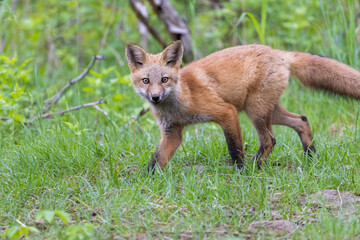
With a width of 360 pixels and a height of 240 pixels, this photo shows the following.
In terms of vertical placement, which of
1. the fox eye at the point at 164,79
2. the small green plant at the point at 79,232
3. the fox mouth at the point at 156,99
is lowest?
the small green plant at the point at 79,232

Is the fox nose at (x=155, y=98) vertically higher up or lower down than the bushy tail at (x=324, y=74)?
higher up

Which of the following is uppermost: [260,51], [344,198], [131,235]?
[260,51]

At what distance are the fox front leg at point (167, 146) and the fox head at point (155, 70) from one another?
380mm

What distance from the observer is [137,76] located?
4.70 metres

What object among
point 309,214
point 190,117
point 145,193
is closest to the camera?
point 309,214

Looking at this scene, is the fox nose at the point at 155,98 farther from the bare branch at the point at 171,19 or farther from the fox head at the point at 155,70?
the bare branch at the point at 171,19

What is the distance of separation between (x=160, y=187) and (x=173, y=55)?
1625mm

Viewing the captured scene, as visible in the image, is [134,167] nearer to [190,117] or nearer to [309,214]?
[190,117]

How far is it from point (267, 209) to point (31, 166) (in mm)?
2395

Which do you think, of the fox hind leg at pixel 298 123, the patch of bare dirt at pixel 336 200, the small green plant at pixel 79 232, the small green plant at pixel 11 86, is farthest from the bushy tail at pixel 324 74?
the small green plant at pixel 11 86

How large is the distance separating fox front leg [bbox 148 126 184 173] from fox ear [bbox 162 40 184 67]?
736mm

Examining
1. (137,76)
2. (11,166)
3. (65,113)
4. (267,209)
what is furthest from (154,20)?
(267,209)

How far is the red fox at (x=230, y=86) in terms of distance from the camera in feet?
14.6

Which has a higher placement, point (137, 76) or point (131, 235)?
point (137, 76)
